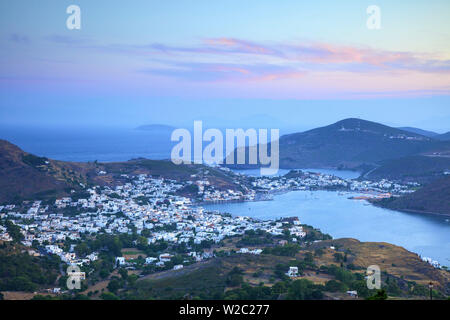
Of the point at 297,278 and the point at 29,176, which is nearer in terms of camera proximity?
the point at 297,278

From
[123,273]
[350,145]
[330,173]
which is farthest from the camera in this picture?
[350,145]

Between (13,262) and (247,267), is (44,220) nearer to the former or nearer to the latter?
(13,262)

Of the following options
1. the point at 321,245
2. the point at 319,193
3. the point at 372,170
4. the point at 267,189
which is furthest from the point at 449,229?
the point at 372,170

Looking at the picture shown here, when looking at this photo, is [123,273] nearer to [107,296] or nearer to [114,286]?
[114,286]

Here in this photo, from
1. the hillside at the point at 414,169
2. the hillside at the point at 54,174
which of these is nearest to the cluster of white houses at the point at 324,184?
the hillside at the point at 414,169

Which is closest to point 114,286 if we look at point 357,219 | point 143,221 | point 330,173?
point 143,221
